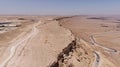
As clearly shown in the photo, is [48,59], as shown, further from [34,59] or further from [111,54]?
[111,54]

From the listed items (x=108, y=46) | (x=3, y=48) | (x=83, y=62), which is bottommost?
(x=108, y=46)

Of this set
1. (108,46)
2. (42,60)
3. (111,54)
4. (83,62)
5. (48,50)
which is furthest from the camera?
(108,46)

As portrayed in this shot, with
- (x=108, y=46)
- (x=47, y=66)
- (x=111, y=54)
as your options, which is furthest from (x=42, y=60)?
(x=108, y=46)

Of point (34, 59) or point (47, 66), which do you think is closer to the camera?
point (47, 66)

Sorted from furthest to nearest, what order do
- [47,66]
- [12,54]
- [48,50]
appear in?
[48,50]
[12,54]
[47,66]

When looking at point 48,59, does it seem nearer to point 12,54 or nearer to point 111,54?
point 12,54

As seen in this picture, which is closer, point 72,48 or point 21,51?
point 21,51

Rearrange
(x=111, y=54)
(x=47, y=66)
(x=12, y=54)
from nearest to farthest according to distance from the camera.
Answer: (x=47, y=66), (x=12, y=54), (x=111, y=54)

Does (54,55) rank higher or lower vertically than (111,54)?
higher

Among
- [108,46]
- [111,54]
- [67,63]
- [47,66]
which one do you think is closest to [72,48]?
[67,63]
